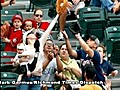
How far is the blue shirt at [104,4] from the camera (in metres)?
10.8

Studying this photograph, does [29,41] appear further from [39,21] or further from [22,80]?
[39,21]

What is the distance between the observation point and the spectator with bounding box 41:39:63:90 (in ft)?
28.3

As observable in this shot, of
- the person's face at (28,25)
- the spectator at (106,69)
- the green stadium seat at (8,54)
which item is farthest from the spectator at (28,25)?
the spectator at (106,69)

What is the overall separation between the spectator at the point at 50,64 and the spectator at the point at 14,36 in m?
1.00

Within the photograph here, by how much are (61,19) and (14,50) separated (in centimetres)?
109

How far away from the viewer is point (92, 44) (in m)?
8.91

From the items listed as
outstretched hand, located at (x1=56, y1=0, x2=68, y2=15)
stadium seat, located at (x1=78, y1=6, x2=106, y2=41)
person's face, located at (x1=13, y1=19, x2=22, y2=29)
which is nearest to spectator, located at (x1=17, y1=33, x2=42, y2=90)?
outstretched hand, located at (x1=56, y1=0, x2=68, y2=15)

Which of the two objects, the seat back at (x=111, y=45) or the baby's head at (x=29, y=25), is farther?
the seat back at (x=111, y=45)

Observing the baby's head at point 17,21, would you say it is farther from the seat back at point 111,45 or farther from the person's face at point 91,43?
the seat back at point 111,45

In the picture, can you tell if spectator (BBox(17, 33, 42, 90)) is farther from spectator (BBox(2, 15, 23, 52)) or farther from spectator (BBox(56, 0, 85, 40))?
spectator (BBox(56, 0, 85, 40))

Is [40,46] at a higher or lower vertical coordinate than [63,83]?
higher

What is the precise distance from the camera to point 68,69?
8.84 meters

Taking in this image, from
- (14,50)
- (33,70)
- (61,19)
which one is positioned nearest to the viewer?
(33,70)

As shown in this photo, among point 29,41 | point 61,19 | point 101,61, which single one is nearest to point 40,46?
point 29,41
